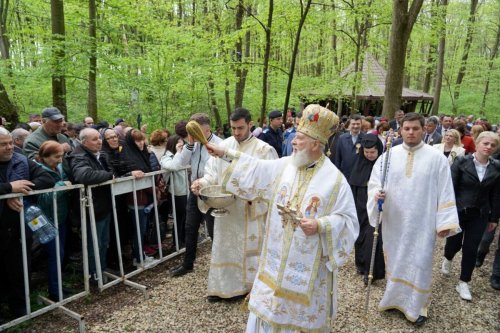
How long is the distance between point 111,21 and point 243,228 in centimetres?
905

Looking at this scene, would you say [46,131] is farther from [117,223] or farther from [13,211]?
[13,211]

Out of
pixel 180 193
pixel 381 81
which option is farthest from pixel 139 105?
pixel 381 81

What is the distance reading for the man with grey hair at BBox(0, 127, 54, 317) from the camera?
336 centimetres

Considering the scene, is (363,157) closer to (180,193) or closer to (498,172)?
(498,172)

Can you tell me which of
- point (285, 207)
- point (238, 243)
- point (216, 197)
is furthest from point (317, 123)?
point (238, 243)

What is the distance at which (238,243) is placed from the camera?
418cm

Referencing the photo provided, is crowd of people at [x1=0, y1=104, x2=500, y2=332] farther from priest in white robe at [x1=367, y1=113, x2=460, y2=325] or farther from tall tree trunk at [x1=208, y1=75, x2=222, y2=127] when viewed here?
tall tree trunk at [x1=208, y1=75, x2=222, y2=127]

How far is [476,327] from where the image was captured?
3951 mm

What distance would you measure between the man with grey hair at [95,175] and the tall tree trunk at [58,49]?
18.3 feet

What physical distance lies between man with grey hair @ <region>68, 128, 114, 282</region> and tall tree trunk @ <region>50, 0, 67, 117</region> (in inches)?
220

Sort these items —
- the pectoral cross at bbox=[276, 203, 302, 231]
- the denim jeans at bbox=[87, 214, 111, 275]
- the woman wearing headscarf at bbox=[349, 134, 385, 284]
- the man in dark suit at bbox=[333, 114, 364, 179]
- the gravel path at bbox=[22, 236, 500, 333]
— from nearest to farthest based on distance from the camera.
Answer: the pectoral cross at bbox=[276, 203, 302, 231] → the gravel path at bbox=[22, 236, 500, 333] → the denim jeans at bbox=[87, 214, 111, 275] → the woman wearing headscarf at bbox=[349, 134, 385, 284] → the man in dark suit at bbox=[333, 114, 364, 179]

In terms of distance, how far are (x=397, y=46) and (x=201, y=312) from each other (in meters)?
8.54

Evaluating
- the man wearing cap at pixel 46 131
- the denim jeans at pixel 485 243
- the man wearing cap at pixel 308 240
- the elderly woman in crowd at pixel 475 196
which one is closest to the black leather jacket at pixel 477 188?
the elderly woman in crowd at pixel 475 196

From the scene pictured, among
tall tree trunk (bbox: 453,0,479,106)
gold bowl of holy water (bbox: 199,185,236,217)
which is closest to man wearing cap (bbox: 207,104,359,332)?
gold bowl of holy water (bbox: 199,185,236,217)
